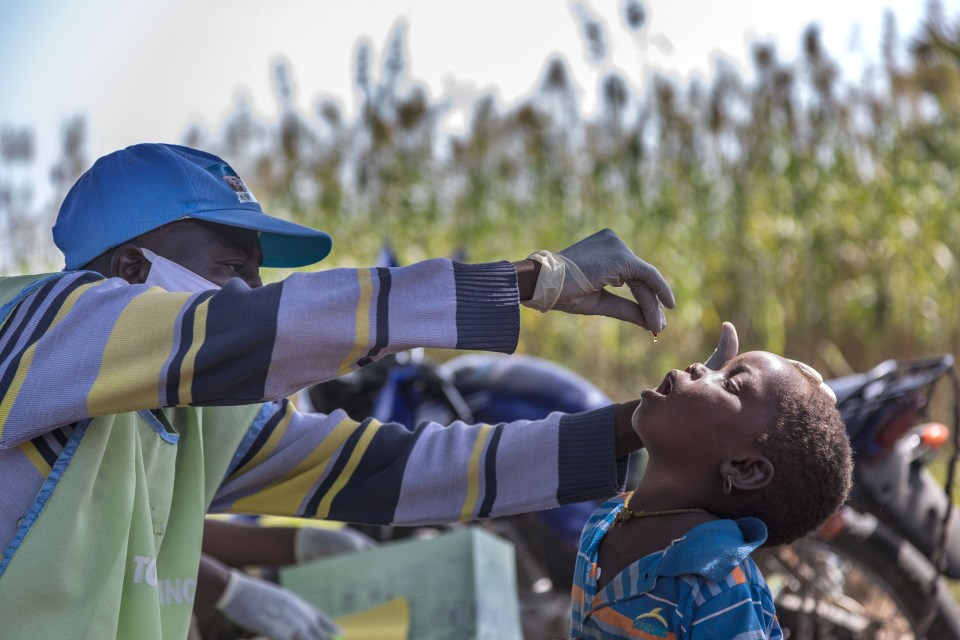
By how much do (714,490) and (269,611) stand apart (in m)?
1.29

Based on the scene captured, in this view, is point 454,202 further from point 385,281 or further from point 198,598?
point 385,281

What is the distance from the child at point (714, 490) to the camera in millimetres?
1438

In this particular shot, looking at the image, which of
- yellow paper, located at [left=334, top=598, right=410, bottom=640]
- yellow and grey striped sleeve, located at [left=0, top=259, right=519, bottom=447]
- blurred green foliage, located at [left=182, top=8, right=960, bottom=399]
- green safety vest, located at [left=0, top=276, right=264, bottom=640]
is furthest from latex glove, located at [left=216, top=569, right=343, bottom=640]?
blurred green foliage, located at [left=182, top=8, right=960, bottom=399]

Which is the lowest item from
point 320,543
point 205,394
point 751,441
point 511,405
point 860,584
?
point 860,584

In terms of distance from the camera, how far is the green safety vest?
1481 mm

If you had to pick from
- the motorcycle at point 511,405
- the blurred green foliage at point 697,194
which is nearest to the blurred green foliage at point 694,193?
the blurred green foliage at point 697,194

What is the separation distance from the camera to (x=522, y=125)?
6719 mm

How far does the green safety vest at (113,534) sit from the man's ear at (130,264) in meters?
0.11

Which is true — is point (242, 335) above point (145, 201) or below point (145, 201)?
below

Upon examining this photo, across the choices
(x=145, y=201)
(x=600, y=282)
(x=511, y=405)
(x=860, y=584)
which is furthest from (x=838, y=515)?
(x=145, y=201)

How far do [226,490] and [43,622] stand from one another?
46cm

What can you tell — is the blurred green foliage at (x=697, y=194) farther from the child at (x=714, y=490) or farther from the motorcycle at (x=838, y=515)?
the child at (x=714, y=490)

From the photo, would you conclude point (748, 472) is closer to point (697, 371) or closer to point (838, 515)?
point (697, 371)

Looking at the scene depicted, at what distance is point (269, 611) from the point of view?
249cm
